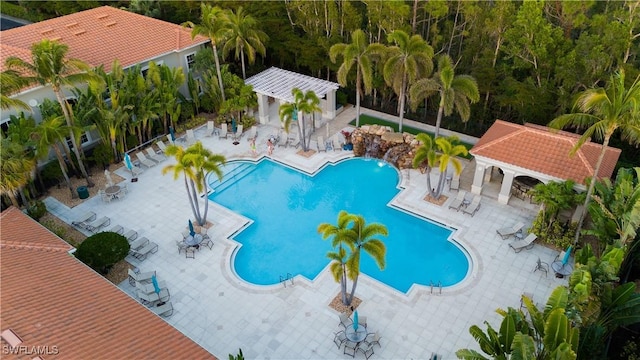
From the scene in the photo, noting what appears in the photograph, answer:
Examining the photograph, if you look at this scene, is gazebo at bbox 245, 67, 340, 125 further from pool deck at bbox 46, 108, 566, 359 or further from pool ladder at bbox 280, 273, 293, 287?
pool ladder at bbox 280, 273, 293, 287

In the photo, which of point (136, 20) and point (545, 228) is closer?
point (545, 228)

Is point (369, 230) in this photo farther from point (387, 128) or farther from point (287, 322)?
point (387, 128)

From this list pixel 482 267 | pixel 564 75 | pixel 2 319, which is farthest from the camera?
pixel 564 75

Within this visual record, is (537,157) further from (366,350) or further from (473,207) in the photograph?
(366,350)

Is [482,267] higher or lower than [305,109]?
lower

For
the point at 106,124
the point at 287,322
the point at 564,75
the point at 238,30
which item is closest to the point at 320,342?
the point at 287,322

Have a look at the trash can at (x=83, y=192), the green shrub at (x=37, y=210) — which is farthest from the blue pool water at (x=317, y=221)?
the green shrub at (x=37, y=210)

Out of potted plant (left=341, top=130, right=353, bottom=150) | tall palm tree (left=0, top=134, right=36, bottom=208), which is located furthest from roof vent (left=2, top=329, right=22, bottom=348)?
potted plant (left=341, top=130, right=353, bottom=150)
